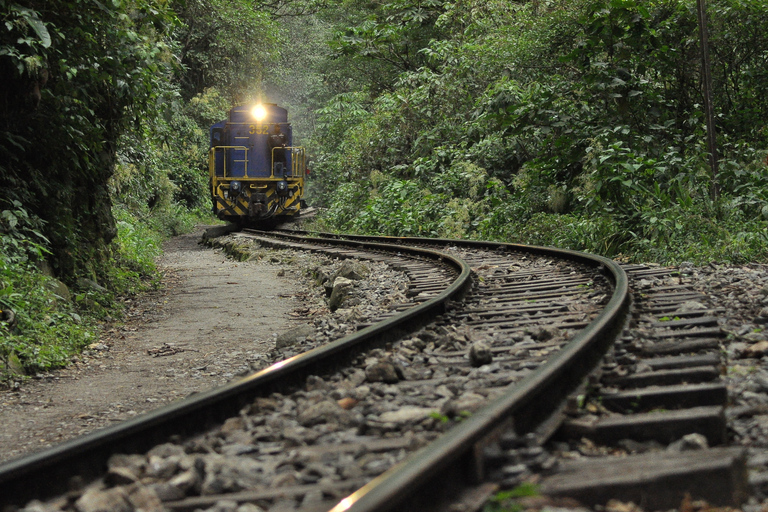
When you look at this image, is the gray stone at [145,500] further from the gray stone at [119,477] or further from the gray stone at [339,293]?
the gray stone at [339,293]

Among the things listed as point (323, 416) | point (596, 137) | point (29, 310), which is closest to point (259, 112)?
point (596, 137)

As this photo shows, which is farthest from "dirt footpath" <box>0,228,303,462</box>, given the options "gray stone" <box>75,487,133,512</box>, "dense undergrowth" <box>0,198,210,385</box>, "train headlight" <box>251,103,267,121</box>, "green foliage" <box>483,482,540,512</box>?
"train headlight" <box>251,103,267,121</box>

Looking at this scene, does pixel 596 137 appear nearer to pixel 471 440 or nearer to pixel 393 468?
pixel 471 440

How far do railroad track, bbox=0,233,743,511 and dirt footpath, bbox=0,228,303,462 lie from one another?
140cm

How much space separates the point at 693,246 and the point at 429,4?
52.8 ft

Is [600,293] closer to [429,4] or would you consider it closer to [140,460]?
[140,460]

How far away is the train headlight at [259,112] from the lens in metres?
20.6

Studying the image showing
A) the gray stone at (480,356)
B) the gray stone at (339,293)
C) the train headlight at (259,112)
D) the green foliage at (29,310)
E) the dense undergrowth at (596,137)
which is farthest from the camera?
the train headlight at (259,112)

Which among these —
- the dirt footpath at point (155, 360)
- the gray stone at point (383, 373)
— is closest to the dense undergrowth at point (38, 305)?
the dirt footpath at point (155, 360)

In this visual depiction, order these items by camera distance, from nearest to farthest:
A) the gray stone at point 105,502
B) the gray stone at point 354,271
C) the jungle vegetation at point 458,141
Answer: the gray stone at point 105,502, the jungle vegetation at point 458,141, the gray stone at point 354,271

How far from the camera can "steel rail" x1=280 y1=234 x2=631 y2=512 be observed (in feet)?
5.45

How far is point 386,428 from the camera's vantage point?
255cm

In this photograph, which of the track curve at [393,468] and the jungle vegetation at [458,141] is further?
the jungle vegetation at [458,141]

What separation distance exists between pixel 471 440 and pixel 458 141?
668 inches
